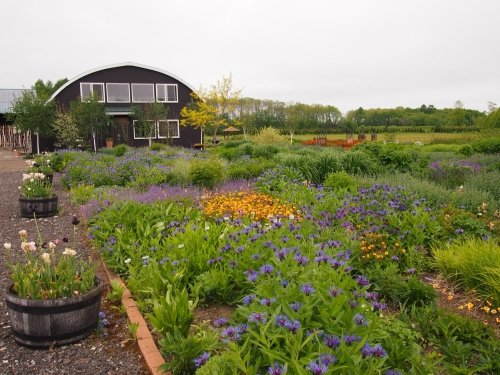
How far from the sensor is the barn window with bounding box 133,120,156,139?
105ft

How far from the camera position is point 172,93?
114ft

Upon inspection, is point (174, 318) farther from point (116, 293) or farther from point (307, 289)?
point (116, 293)

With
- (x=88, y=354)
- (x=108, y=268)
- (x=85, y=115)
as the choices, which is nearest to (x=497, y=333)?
(x=88, y=354)

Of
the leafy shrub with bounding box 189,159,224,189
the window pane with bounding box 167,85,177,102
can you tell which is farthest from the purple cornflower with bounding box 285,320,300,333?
the window pane with bounding box 167,85,177,102

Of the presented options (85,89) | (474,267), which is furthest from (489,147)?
(85,89)

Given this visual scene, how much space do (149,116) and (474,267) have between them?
29.8 metres

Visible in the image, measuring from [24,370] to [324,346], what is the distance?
2331 millimetres

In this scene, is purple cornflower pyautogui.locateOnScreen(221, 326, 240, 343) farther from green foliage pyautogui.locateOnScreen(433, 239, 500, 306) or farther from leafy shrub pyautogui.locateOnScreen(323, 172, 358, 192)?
Answer: leafy shrub pyautogui.locateOnScreen(323, 172, 358, 192)

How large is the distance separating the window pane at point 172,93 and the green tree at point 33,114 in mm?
8681

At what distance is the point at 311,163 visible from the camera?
1117 centimetres

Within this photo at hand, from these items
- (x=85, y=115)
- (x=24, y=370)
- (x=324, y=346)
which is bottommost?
(x=24, y=370)

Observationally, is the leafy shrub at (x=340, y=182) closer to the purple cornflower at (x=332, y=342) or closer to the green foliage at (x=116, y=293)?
the green foliage at (x=116, y=293)

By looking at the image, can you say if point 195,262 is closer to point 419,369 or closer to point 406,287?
point 406,287

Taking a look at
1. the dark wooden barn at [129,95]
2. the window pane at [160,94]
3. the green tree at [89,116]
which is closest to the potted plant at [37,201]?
the green tree at [89,116]
